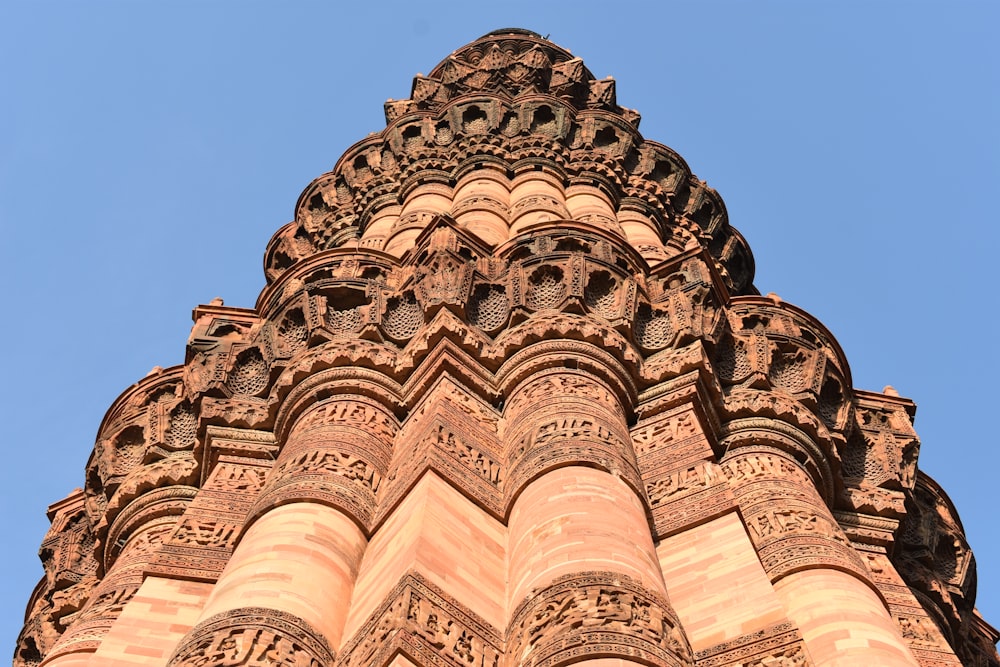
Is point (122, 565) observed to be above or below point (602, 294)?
below

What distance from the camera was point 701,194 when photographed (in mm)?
15312

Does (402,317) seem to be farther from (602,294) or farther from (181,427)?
(181,427)

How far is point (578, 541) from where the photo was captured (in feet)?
20.7

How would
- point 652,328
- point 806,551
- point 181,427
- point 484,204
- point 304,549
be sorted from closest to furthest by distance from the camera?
point 304,549 → point 806,551 → point 652,328 → point 181,427 → point 484,204

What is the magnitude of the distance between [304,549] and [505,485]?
1365 mm

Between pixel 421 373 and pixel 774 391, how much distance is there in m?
2.79

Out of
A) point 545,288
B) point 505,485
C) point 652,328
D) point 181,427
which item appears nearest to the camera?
point 505,485

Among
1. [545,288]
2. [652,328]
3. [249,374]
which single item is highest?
[545,288]

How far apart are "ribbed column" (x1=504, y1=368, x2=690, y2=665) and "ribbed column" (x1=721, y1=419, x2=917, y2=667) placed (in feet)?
3.58

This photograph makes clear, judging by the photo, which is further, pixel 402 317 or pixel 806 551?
pixel 402 317

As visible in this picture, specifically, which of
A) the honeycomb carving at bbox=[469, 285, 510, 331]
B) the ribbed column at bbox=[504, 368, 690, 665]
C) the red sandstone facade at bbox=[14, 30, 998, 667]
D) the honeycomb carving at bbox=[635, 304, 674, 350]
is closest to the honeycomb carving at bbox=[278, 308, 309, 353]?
the red sandstone facade at bbox=[14, 30, 998, 667]

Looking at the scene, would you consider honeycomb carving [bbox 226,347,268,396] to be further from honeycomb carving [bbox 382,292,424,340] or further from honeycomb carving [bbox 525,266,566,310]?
honeycomb carving [bbox 525,266,566,310]

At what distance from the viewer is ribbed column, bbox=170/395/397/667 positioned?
5.96 meters

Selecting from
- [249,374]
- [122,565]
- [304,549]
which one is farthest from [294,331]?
[304,549]
